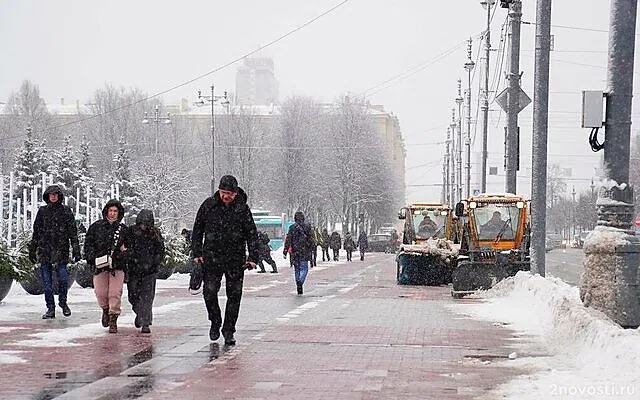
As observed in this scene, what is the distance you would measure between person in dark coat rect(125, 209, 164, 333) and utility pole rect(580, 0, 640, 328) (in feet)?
18.8

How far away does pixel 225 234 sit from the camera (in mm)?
12867

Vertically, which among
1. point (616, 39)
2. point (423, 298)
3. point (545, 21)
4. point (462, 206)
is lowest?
point (423, 298)

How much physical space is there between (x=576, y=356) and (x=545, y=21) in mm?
10868

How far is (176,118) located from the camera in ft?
346

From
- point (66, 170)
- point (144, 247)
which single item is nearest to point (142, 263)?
point (144, 247)

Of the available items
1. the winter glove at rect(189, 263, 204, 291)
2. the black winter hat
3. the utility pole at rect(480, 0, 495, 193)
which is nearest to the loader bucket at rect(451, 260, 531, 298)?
the winter glove at rect(189, 263, 204, 291)

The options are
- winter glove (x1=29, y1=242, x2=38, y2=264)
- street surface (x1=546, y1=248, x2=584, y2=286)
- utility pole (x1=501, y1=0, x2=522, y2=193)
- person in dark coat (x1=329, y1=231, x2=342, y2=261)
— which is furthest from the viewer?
person in dark coat (x1=329, y1=231, x2=342, y2=261)

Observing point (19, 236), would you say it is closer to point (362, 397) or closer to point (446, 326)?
point (446, 326)

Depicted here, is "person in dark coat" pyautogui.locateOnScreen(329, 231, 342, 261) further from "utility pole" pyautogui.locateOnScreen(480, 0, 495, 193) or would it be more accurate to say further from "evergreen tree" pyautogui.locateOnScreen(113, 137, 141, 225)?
"utility pole" pyautogui.locateOnScreen(480, 0, 495, 193)

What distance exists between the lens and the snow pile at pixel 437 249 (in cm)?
2981

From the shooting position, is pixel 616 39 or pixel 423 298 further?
pixel 423 298

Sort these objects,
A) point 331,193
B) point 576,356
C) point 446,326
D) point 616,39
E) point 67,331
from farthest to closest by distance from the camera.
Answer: point 331,193, point 446,326, point 67,331, point 616,39, point 576,356

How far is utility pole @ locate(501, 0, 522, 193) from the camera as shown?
27953mm

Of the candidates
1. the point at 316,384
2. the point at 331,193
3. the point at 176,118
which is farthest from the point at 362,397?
the point at 176,118
